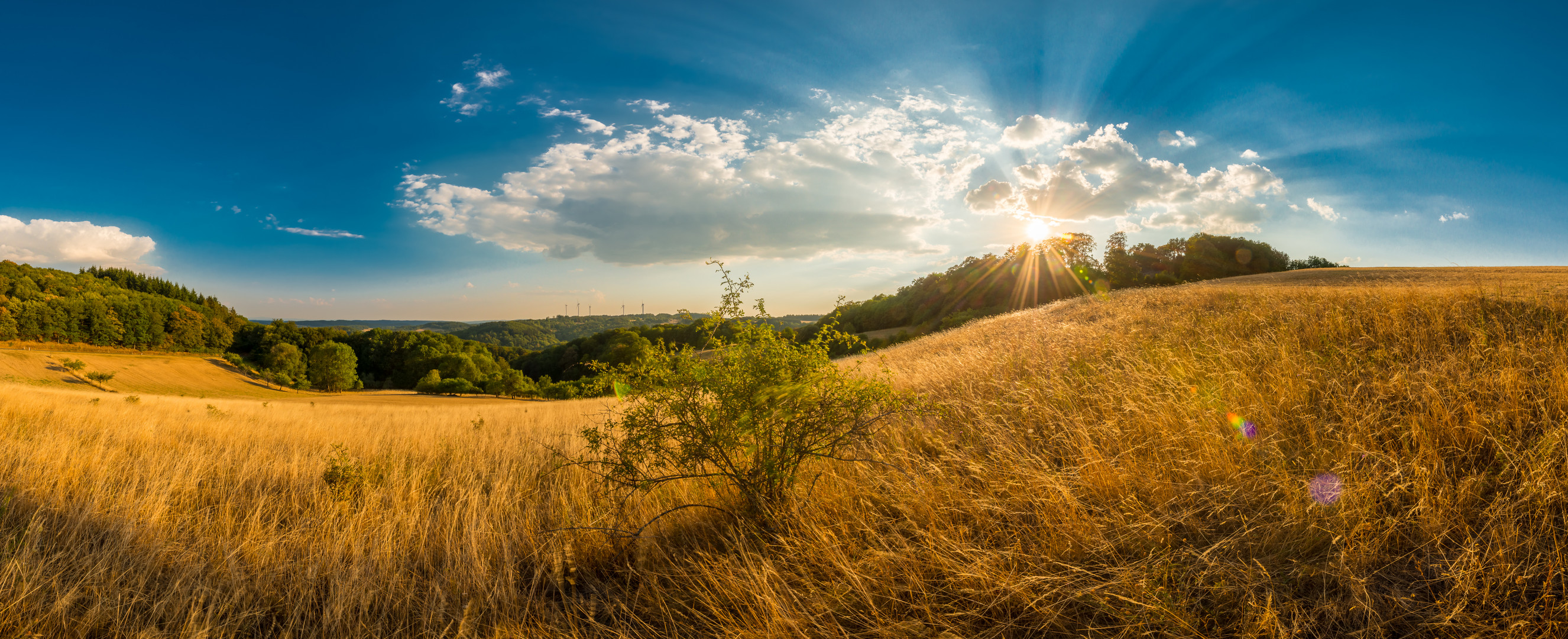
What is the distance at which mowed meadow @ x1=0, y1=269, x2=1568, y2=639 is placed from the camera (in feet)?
8.67

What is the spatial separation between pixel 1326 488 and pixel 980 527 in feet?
7.13

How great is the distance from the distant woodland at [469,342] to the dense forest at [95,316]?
0.16 m

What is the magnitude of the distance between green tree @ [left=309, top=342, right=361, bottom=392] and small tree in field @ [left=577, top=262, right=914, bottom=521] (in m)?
73.7

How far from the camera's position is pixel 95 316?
210ft

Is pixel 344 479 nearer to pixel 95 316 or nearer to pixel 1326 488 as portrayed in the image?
pixel 1326 488

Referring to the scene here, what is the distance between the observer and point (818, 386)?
4199 mm

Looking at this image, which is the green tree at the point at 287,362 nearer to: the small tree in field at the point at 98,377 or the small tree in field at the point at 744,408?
the small tree in field at the point at 98,377

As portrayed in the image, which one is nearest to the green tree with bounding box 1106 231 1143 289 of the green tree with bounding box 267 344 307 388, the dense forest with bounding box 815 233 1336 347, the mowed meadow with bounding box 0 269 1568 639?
the dense forest with bounding box 815 233 1336 347

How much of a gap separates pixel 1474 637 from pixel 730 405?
12.5ft

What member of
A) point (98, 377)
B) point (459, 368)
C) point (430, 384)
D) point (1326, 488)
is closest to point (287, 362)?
point (459, 368)

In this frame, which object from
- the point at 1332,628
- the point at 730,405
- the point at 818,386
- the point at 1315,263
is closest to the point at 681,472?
the point at 730,405

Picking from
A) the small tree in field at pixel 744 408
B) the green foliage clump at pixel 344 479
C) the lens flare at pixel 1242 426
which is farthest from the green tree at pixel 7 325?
the lens flare at pixel 1242 426

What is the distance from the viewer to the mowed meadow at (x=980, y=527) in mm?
2643

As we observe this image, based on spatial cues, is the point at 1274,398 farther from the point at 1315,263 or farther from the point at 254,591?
the point at 1315,263
